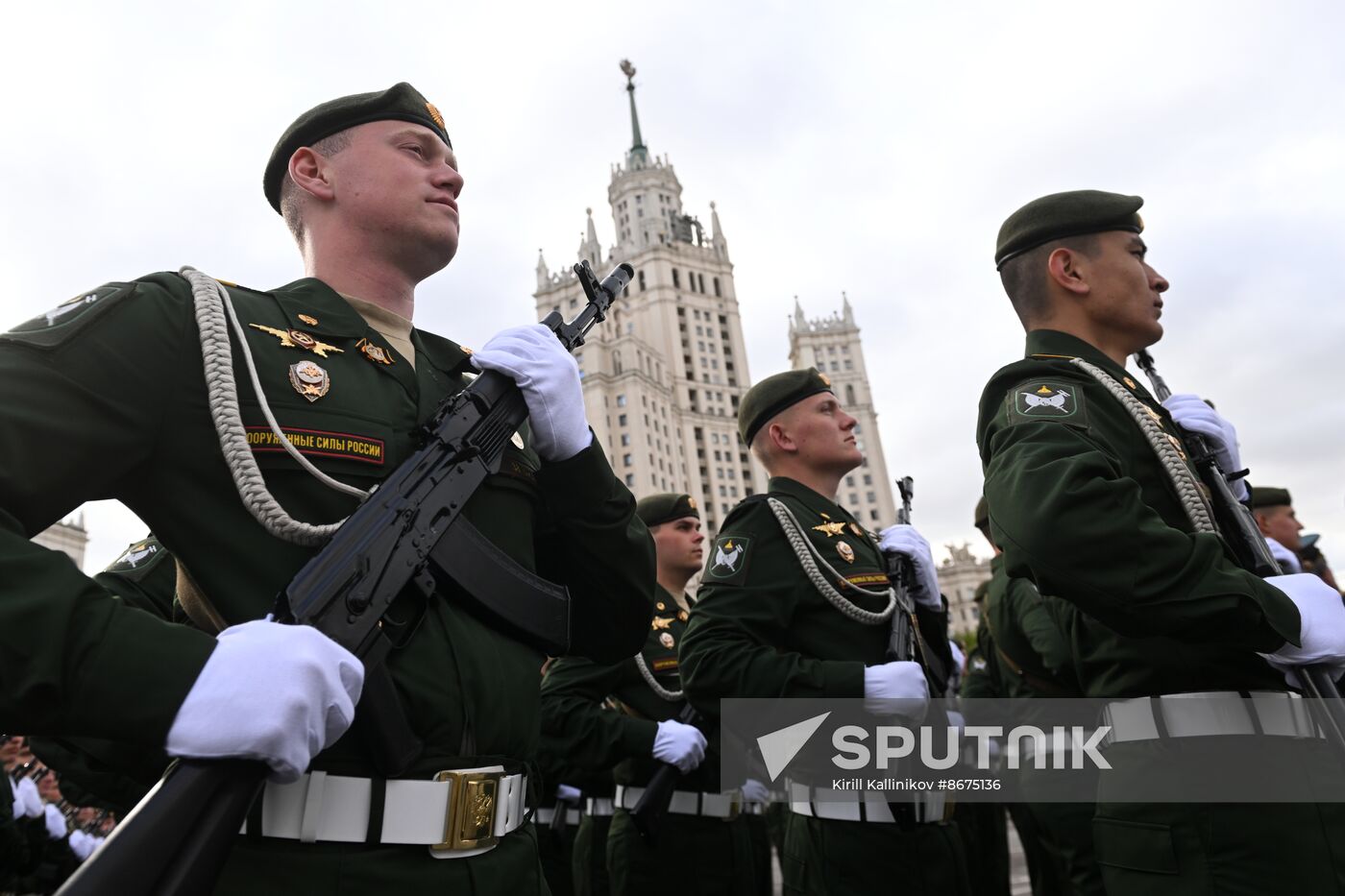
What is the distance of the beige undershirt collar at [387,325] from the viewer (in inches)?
103

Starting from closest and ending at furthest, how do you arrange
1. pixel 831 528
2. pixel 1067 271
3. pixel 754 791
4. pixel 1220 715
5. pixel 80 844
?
pixel 1220 715, pixel 1067 271, pixel 831 528, pixel 754 791, pixel 80 844

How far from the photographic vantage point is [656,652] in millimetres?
6121

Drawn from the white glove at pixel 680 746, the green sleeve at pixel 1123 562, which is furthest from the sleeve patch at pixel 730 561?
the green sleeve at pixel 1123 562

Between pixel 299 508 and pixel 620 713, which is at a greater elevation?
pixel 620 713

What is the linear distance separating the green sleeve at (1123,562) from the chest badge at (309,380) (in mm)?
2084

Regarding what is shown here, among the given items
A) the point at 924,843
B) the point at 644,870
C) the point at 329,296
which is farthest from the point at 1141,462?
the point at 644,870

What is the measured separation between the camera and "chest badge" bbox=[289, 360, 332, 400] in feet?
6.97

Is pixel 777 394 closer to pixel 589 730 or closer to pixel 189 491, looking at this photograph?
pixel 589 730

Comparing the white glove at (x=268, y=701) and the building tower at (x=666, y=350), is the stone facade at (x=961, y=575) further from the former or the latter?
the white glove at (x=268, y=701)

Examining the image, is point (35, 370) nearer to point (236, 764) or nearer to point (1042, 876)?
point (236, 764)

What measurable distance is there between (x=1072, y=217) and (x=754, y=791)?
14.4ft

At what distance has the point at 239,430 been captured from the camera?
1.94m

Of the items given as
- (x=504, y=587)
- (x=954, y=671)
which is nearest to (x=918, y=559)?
(x=954, y=671)

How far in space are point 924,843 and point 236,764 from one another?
3.48 meters
